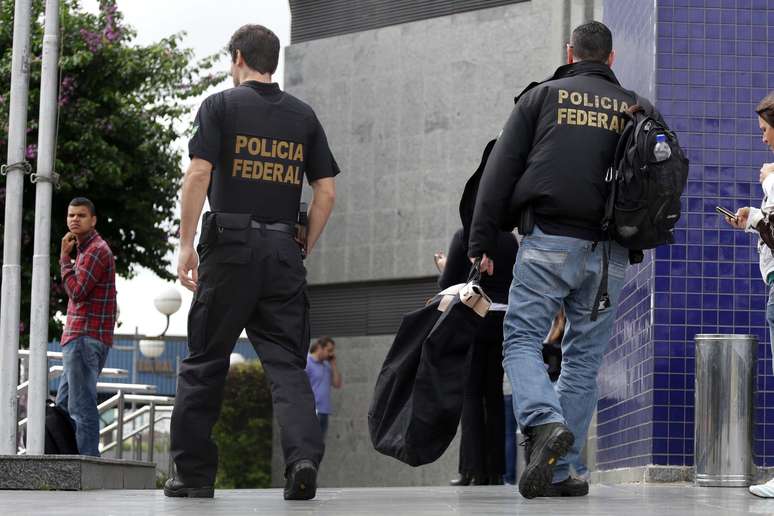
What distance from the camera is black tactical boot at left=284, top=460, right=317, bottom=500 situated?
6.32m

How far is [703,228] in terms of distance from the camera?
9.66 metres

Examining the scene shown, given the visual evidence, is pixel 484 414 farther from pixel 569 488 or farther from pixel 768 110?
pixel 768 110

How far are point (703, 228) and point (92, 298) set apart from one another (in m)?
4.03

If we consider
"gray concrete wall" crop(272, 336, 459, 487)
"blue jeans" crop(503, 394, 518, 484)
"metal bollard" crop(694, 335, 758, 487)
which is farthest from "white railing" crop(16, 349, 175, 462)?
"gray concrete wall" crop(272, 336, 459, 487)

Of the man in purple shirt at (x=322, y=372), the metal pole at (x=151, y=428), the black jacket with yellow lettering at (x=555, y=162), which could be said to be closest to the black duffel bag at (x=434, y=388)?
the black jacket with yellow lettering at (x=555, y=162)

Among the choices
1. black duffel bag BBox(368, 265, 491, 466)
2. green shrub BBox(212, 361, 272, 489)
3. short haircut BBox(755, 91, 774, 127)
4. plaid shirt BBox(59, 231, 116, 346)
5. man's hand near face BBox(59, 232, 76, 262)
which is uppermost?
short haircut BBox(755, 91, 774, 127)

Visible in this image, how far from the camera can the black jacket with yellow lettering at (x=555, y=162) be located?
6.59 m

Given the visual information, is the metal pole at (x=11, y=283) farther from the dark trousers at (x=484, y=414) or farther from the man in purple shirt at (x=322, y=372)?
the man in purple shirt at (x=322, y=372)

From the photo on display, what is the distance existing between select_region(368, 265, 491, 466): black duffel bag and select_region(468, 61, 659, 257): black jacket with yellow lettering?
14.4 inches

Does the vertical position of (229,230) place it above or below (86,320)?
above

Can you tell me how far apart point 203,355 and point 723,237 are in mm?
4176

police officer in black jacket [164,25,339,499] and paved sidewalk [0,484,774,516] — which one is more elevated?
police officer in black jacket [164,25,339,499]

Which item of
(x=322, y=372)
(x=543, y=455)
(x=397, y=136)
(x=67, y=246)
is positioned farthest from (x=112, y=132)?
(x=543, y=455)

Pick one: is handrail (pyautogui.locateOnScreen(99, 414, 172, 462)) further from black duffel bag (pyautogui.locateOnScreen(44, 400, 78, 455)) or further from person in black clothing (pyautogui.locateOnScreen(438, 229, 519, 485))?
person in black clothing (pyautogui.locateOnScreen(438, 229, 519, 485))
